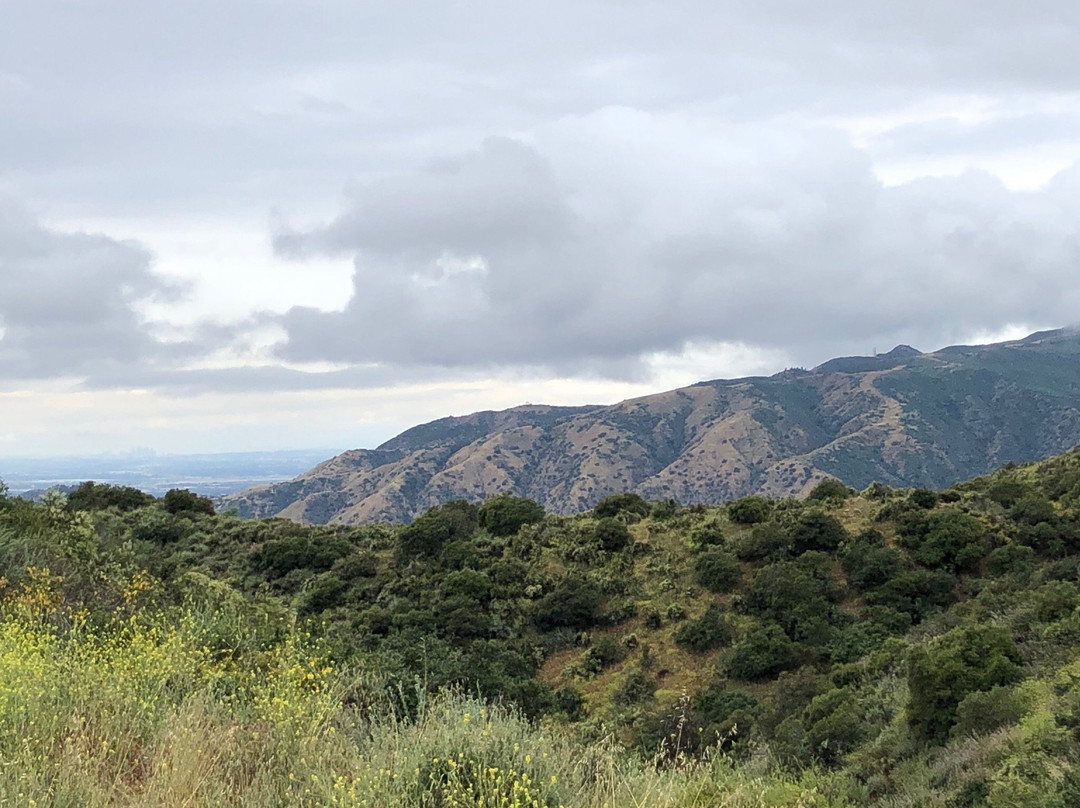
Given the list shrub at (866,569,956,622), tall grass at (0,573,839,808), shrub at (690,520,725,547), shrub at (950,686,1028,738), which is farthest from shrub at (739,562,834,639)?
tall grass at (0,573,839,808)

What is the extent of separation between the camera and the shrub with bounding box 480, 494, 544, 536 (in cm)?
3697

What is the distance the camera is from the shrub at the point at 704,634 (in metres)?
26.8

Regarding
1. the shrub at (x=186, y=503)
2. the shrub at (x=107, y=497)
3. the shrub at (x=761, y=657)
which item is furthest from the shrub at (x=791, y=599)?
the shrub at (x=107, y=497)

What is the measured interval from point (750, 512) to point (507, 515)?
11.0 meters

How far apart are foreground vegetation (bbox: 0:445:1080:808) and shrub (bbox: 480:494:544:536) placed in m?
0.16

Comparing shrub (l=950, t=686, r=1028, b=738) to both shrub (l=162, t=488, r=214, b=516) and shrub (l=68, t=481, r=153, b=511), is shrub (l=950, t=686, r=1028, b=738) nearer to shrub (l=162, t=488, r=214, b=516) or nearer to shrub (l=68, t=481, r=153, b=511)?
shrub (l=162, t=488, r=214, b=516)

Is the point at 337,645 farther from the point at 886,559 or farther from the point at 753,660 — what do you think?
the point at 886,559

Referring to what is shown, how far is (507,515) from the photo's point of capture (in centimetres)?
3738

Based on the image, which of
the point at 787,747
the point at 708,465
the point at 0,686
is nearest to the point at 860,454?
the point at 708,465

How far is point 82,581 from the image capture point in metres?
12.2

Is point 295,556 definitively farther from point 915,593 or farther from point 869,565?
point 915,593

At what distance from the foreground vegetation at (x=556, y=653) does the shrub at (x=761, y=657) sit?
69 millimetres

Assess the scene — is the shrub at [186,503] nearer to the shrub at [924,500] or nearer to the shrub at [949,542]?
the shrub at [949,542]

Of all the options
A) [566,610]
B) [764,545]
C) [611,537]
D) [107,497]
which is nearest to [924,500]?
Answer: [764,545]
